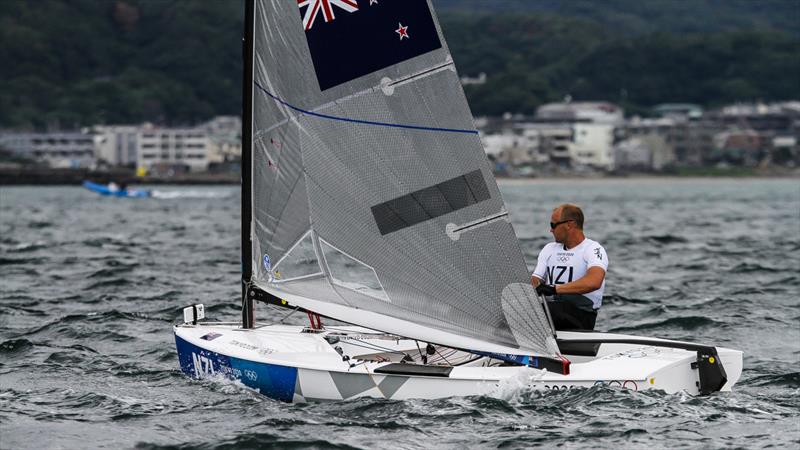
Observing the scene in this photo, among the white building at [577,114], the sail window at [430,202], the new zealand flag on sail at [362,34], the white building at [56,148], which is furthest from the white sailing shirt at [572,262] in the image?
the white building at [577,114]

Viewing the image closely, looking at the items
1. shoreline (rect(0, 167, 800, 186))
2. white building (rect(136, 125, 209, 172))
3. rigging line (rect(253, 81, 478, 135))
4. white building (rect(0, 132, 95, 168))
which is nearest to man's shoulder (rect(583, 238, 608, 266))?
rigging line (rect(253, 81, 478, 135))

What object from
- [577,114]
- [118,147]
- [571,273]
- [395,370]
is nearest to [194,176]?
[118,147]

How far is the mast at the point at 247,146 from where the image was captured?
11875 mm

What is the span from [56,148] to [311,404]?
15816 centimetres

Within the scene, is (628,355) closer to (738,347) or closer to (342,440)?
(342,440)

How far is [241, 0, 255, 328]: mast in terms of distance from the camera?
1188cm

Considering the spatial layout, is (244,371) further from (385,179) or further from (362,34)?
(362,34)

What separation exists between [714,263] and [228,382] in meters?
17.4

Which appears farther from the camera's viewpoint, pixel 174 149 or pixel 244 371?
pixel 174 149

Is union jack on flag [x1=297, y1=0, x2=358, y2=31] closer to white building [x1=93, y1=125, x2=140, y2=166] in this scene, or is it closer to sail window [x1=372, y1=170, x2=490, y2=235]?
sail window [x1=372, y1=170, x2=490, y2=235]

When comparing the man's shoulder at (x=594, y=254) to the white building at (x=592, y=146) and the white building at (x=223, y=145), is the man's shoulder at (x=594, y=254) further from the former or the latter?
the white building at (x=592, y=146)

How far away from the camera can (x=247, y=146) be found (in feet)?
39.8

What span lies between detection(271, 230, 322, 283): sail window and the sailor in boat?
2.01 meters

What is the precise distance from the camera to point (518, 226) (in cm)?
4431
